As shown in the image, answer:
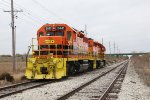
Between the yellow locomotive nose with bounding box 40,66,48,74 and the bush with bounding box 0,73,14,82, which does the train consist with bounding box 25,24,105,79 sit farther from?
the bush with bounding box 0,73,14,82

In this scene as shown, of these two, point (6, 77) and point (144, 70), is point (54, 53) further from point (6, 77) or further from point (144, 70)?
point (144, 70)

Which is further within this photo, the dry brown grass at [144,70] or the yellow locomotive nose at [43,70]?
the dry brown grass at [144,70]

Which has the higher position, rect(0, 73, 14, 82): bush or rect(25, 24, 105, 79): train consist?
rect(25, 24, 105, 79): train consist

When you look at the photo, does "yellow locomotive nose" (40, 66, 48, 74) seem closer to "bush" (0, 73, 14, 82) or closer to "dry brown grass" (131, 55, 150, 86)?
"bush" (0, 73, 14, 82)

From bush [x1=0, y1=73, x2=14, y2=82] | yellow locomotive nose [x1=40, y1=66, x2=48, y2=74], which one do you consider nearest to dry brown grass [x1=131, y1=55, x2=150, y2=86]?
yellow locomotive nose [x1=40, y1=66, x2=48, y2=74]

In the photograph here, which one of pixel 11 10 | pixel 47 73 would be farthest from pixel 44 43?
pixel 11 10

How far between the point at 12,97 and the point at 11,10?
20996 millimetres

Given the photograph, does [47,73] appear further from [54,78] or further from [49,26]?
[49,26]

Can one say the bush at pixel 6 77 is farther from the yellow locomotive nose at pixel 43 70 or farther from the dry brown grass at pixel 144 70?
the dry brown grass at pixel 144 70

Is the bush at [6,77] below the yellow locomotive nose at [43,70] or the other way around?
below

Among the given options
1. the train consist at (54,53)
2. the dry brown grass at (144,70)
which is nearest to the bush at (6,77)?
the train consist at (54,53)

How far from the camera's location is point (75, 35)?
2381 centimetres

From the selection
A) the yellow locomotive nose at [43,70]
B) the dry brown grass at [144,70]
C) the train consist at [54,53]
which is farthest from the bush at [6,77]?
the dry brown grass at [144,70]

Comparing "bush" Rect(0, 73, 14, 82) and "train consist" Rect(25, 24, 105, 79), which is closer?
"train consist" Rect(25, 24, 105, 79)
